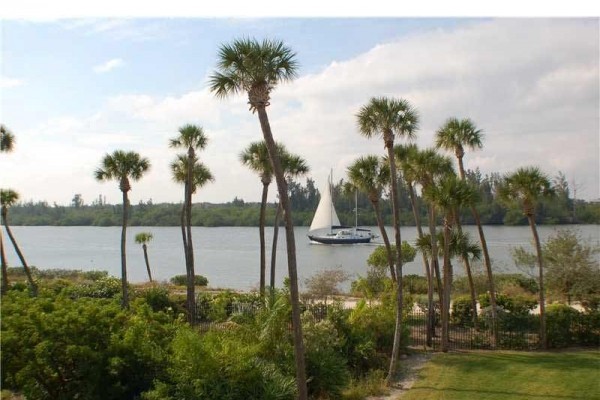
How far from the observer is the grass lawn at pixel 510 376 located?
14.1 m

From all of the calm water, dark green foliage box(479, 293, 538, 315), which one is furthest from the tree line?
dark green foliage box(479, 293, 538, 315)

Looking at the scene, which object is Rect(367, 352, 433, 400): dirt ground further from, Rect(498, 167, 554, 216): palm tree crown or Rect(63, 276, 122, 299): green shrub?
Rect(63, 276, 122, 299): green shrub

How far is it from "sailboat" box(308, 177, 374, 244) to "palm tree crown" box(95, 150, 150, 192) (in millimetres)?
37379

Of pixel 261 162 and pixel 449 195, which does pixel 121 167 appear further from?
pixel 449 195

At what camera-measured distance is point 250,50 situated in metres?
10.9

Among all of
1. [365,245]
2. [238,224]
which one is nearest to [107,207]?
[238,224]

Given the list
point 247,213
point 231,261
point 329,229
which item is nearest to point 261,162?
point 231,261

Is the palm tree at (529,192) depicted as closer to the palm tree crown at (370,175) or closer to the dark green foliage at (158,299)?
the palm tree crown at (370,175)

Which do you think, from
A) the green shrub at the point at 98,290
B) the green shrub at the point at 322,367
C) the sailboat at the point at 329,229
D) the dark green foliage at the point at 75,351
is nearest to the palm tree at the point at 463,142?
the green shrub at the point at 322,367

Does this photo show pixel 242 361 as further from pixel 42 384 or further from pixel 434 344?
pixel 434 344

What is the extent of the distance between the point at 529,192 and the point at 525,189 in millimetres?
161

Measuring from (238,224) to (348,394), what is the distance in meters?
120

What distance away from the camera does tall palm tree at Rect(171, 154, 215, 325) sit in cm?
2364

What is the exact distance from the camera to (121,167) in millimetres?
25094
